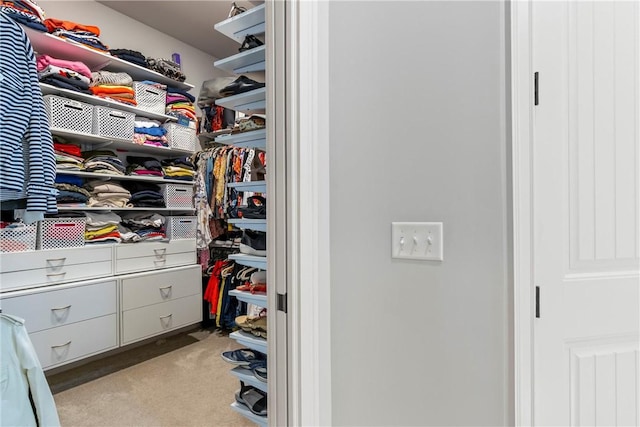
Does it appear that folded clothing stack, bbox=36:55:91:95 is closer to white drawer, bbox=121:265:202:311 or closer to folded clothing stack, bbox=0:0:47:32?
folded clothing stack, bbox=0:0:47:32

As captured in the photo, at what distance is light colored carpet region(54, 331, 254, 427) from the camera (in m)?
1.92

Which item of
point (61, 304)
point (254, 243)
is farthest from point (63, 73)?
point (254, 243)

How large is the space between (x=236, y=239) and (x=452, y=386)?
267 centimetres

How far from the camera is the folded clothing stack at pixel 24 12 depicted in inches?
80.4

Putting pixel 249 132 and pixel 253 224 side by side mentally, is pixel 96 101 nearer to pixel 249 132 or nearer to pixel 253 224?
pixel 249 132

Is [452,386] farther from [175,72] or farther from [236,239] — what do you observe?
[175,72]

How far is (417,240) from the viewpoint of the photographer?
38.8 inches

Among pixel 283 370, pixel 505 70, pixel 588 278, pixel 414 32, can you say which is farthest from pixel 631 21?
pixel 283 370

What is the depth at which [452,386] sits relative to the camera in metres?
0.96

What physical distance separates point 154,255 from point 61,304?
722 millimetres

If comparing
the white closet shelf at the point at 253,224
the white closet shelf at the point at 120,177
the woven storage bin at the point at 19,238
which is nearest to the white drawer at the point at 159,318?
the woven storage bin at the point at 19,238

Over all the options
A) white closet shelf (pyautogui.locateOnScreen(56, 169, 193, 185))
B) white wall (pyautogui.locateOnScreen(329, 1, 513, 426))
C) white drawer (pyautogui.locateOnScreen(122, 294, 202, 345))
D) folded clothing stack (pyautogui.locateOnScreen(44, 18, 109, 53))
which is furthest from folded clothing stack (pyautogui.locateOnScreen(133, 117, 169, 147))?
white wall (pyautogui.locateOnScreen(329, 1, 513, 426))

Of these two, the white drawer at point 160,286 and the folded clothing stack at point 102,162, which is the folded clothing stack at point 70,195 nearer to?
the folded clothing stack at point 102,162

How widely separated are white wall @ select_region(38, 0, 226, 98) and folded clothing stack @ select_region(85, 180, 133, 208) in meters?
1.20
